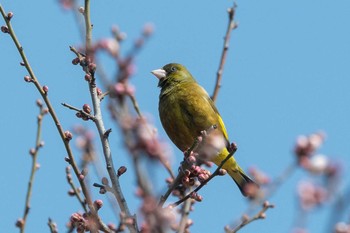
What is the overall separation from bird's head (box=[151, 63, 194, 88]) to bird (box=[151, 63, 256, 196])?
0.44 feet

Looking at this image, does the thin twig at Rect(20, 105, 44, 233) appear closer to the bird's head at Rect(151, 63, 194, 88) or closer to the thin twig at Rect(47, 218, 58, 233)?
the thin twig at Rect(47, 218, 58, 233)

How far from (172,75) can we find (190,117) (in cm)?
98

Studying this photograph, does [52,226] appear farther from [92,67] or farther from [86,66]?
[86,66]

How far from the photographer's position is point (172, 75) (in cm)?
632

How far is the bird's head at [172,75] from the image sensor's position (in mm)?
6175

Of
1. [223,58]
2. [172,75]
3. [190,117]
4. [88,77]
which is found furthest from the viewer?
[172,75]

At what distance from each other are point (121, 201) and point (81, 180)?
0.66ft

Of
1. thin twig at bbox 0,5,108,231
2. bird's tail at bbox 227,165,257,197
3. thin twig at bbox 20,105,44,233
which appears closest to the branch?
thin twig at bbox 20,105,44,233

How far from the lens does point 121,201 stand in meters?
2.61

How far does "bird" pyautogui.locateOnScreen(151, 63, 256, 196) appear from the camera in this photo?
215 inches

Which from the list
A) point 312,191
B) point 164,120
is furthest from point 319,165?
point 164,120

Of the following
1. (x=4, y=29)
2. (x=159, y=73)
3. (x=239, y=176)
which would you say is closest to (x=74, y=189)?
(x=4, y=29)

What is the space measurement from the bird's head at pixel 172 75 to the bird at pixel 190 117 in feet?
0.44

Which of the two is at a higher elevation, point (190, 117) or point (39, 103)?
point (190, 117)
